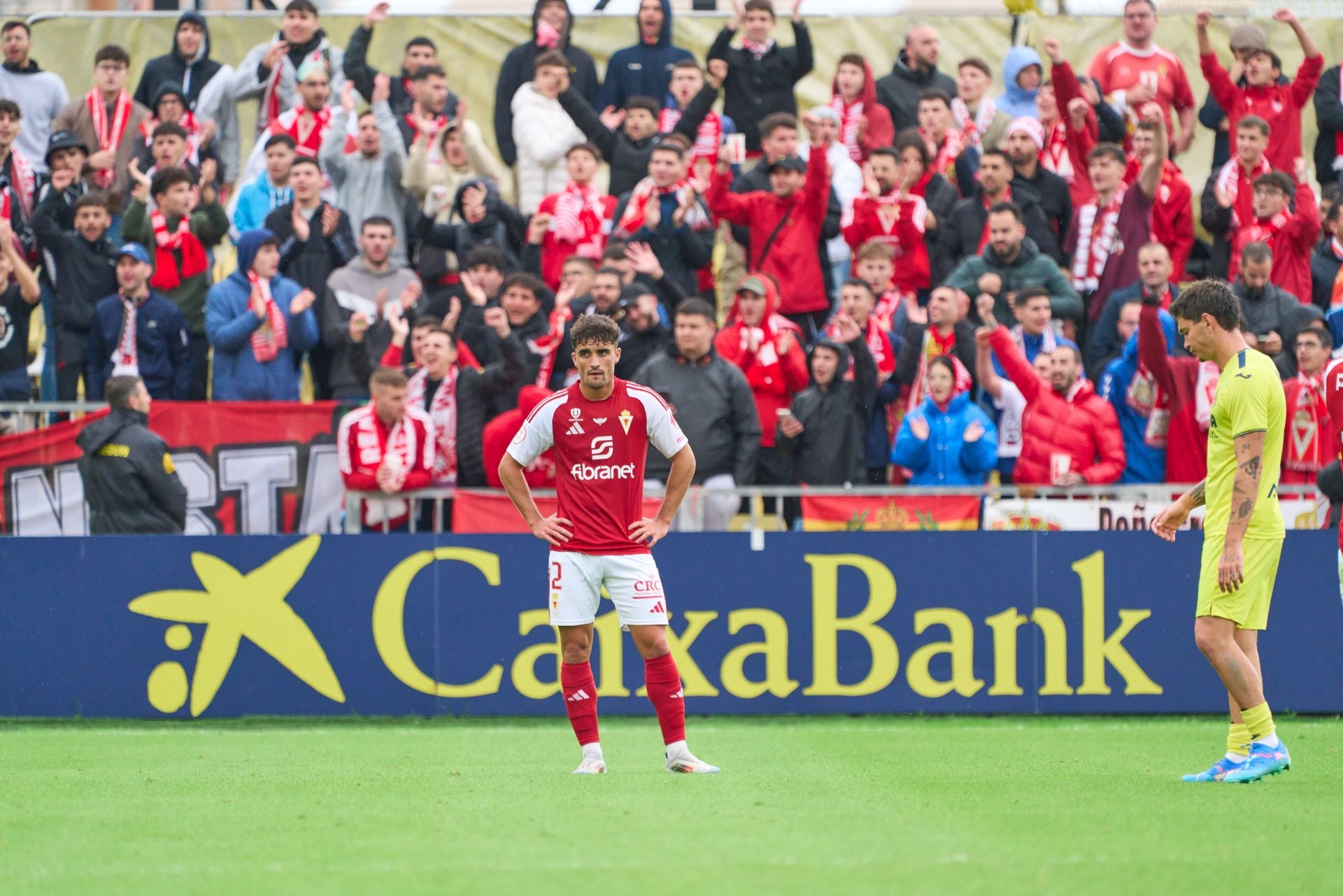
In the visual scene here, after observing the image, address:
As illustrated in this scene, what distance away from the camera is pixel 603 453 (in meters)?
8.44

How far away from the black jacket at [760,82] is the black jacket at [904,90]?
846 mm

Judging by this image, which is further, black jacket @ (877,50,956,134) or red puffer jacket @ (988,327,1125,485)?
black jacket @ (877,50,956,134)

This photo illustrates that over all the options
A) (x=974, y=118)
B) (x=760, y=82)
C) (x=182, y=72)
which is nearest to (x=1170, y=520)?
(x=974, y=118)

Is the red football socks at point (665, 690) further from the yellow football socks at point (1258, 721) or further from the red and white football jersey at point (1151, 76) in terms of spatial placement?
the red and white football jersey at point (1151, 76)

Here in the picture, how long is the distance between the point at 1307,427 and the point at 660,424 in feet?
23.0

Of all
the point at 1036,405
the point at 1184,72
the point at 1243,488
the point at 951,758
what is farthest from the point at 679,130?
the point at 1243,488

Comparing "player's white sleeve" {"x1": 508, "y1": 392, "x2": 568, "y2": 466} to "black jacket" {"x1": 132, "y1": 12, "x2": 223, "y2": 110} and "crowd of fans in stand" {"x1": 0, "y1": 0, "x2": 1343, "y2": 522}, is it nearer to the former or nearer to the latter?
"crowd of fans in stand" {"x1": 0, "y1": 0, "x2": 1343, "y2": 522}

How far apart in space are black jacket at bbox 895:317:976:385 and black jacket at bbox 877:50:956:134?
11.5 ft

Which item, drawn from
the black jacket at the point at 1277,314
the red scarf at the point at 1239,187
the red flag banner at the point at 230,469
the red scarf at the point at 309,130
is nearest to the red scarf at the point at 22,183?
the red scarf at the point at 309,130

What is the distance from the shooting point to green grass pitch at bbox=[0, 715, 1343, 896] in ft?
18.5

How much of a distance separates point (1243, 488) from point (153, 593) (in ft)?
26.7

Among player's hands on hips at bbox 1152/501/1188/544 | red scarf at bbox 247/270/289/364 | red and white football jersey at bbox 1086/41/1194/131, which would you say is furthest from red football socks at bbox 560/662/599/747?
red and white football jersey at bbox 1086/41/1194/131

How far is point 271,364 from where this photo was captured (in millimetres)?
14766

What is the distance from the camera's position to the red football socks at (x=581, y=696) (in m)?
8.52
